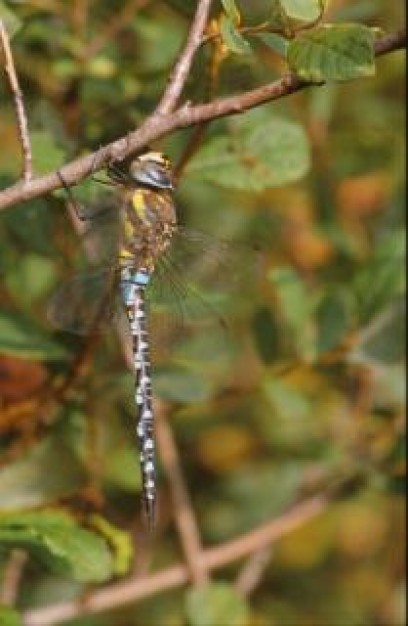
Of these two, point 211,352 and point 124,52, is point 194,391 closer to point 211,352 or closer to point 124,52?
point 211,352

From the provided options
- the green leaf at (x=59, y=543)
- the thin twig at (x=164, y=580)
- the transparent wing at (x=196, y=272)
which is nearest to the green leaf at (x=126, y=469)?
the thin twig at (x=164, y=580)

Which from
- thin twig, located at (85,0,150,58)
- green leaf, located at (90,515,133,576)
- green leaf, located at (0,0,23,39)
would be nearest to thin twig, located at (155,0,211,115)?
green leaf, located at (0,0,23,39)

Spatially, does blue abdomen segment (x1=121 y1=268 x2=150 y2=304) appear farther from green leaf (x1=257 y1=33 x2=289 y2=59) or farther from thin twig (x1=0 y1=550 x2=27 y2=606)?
green leaf (x1=257 y1=33 x2=289 y2=59)

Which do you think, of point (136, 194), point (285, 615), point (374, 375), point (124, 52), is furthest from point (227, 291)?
point (285, 615)

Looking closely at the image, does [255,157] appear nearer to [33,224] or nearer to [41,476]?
[33,224]

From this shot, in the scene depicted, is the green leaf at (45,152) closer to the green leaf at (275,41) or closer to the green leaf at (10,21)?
the green leaf at (10,21)
